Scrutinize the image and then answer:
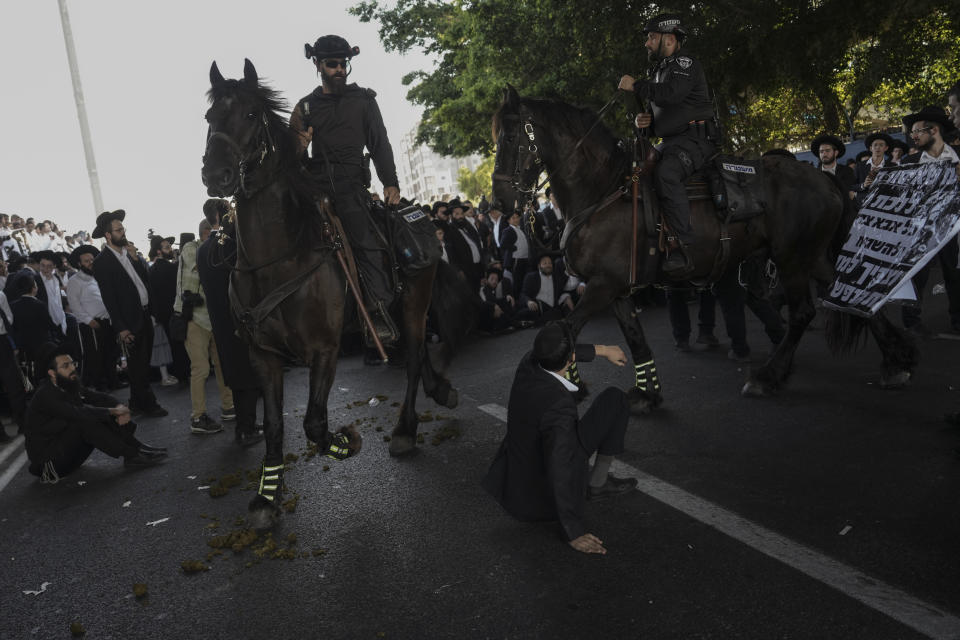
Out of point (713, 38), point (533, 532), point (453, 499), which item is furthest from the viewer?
point (713, 38)

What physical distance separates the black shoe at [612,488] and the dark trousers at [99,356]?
945 centimetres

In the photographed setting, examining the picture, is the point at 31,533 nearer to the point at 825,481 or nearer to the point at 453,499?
the point at 453,499

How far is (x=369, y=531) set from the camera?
4.63 meters

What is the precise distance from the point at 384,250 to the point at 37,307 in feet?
23.4

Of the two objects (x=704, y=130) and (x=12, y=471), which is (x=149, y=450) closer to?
(x=12, y=471)

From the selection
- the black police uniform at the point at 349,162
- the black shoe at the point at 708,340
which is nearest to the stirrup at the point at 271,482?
the black police uniform at the point at 349,162

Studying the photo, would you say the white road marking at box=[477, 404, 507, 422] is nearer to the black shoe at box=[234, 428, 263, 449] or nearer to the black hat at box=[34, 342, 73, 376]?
the black shoe at box=[234, 428, 263, 449]

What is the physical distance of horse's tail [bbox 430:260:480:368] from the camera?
674 centimetres

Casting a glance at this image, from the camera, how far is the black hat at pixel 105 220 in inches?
362

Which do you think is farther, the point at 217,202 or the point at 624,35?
the point at 624,35

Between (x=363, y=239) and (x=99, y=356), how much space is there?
8439mm

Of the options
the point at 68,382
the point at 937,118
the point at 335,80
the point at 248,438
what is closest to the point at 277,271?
the point at 335,80

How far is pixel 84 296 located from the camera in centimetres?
1062

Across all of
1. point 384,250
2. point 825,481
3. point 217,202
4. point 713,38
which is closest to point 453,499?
point 384,250
